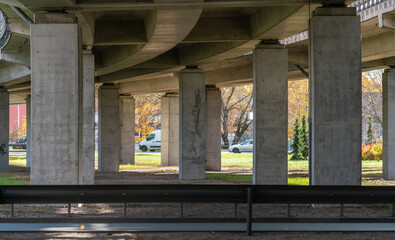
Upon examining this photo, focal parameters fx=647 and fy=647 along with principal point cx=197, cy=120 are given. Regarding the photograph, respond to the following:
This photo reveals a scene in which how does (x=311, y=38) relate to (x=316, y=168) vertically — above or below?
above

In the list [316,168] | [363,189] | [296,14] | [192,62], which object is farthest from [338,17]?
[192,62]

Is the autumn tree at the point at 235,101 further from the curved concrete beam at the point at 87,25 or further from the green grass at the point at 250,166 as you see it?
the curved concrete beam at the point at 87,25

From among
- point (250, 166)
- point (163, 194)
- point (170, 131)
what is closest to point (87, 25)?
point (163, 194)

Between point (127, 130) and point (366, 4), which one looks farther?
point (127, 130)

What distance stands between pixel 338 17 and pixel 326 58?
103 cm

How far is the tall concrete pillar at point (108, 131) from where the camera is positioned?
121 feet

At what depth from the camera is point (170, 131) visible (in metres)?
43.0

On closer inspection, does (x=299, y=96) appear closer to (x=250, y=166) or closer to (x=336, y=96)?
(x=250, y=166)

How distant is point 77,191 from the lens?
10852 millimetres

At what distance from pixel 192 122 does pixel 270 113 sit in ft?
26.1

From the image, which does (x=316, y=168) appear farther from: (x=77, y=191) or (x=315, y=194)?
(x=77, y=191)

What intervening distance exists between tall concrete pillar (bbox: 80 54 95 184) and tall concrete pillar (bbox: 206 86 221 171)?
551 inches

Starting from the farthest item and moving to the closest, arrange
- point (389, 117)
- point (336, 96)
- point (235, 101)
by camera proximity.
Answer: point (235, 101) → point (389, 117) → point (336, 96)

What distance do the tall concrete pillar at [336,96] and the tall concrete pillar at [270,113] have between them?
6.55 meters
